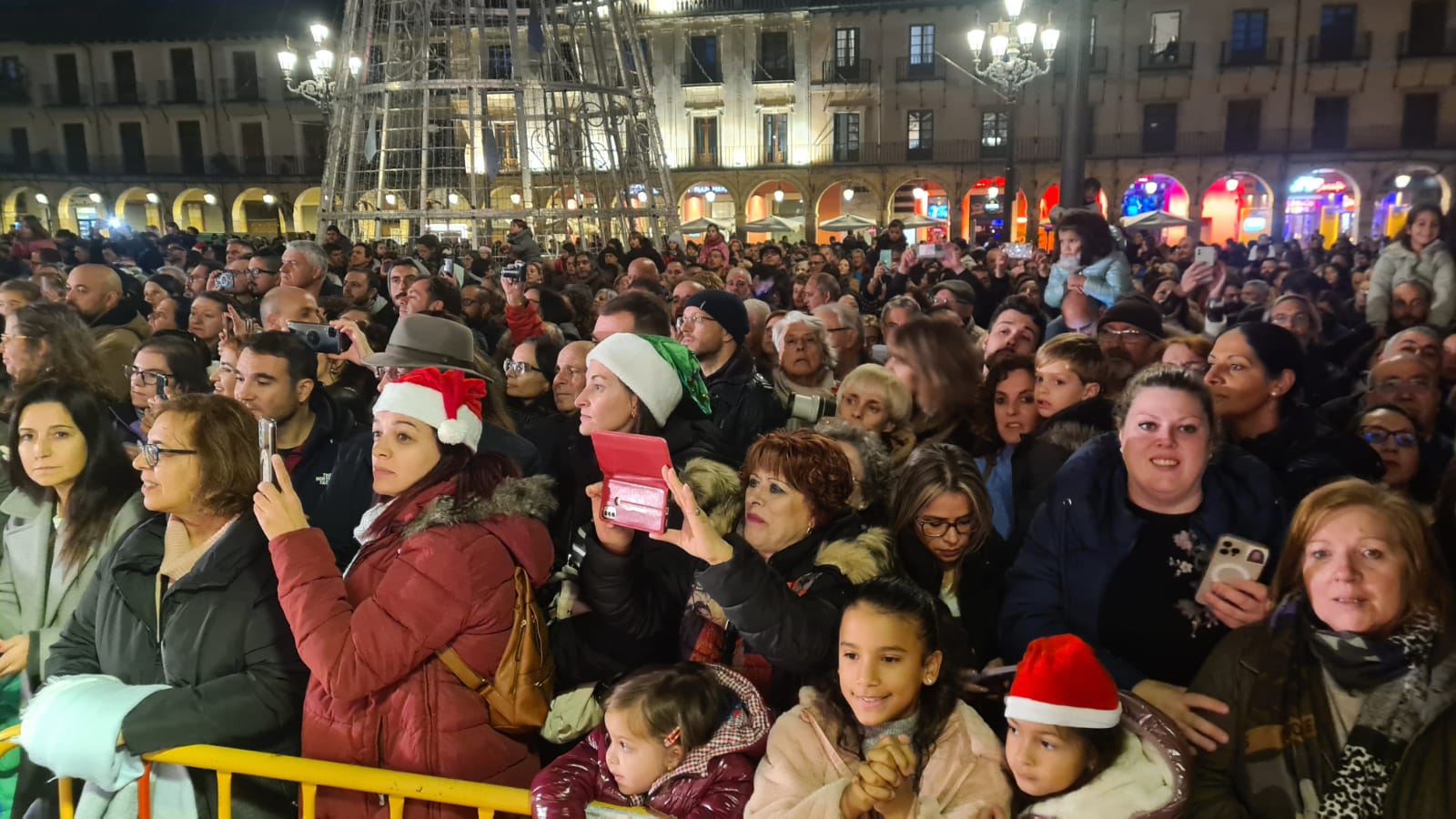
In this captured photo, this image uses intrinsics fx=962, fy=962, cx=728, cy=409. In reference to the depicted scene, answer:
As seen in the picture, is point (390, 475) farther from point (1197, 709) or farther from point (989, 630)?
point (1197, 709)

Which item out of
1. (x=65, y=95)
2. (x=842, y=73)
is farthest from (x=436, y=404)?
(x=65, y=95)

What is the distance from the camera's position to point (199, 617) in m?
2.73

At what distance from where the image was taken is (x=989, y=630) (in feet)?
10.2

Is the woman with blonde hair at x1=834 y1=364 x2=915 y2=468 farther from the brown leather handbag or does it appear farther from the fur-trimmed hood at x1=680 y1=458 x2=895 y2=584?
the brown leather handbag

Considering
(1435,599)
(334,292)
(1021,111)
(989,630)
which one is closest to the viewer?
(1435,599)

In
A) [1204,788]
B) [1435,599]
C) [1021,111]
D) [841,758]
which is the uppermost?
[1021,111]

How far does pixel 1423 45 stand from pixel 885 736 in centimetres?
3843

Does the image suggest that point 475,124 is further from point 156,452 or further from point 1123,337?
point 156,452

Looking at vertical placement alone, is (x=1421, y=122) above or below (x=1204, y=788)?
above

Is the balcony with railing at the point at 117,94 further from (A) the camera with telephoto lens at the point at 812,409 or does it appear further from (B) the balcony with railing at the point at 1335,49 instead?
(A) the camera with telephoto lens at the point at 812,409

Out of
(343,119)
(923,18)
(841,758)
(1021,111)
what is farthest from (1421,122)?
(841,758)

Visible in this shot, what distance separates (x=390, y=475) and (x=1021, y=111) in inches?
1350

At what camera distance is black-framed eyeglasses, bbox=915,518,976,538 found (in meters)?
3.08

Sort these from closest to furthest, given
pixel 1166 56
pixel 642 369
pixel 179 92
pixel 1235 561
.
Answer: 1. pixel 1235 561
2. pixel 642 369
3. pixel 1166 56
4. pixel 179 92
